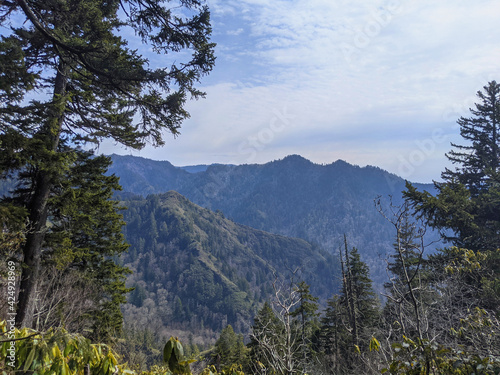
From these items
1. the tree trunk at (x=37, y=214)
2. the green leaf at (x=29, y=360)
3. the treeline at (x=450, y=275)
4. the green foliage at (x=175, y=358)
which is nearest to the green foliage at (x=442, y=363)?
the treeline at (x=450, y=275)

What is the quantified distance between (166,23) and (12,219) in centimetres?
563

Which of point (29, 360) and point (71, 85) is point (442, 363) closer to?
point (29, 360)

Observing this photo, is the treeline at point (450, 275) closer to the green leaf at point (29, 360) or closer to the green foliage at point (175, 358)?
the green foliage at point (175, 358)

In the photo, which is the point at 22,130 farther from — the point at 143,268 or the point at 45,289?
the point at 143,268

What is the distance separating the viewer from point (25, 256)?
8.01 metres

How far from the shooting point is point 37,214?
817 cm

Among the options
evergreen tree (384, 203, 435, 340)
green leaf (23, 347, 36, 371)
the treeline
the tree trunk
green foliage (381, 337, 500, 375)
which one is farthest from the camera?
the tree trunk

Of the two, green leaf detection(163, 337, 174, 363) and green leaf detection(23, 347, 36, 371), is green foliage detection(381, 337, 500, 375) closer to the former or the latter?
green leaf detection(163, 337, 174, 363)

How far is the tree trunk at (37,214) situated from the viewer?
7.48m

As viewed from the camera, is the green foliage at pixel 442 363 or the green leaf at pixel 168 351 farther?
the green foliage at pixel 442 363

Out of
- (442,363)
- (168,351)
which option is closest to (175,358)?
(168,351)

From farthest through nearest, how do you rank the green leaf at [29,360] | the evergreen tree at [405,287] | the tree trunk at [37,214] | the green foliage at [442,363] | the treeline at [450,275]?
the tree trunk at [37,214] < the treeline at [450,275] < the evergreen tree at [405,287] < the green foliage at [442,363] < the green leaf at [29,360]

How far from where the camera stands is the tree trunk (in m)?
7.48

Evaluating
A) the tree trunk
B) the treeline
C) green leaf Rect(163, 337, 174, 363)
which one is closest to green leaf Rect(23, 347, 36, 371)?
green leaf Rect(163, 337, 174, 363)
